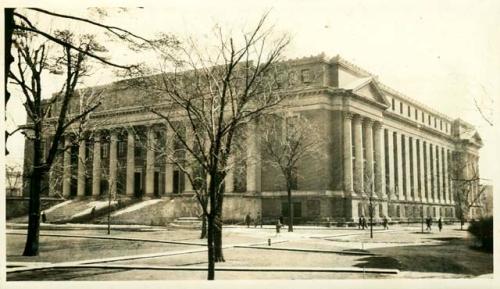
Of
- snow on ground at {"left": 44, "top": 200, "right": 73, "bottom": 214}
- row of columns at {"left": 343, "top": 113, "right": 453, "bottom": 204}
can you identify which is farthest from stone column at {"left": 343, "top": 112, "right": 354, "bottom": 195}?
snow on ground at {"left": 44, "top": 200, "right": 73, "bottom": 214}

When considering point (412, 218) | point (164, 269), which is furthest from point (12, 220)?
point (412, 218)

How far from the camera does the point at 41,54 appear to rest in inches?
575

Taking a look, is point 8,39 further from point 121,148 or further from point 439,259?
point 439,259

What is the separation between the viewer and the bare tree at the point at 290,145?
27047 mm

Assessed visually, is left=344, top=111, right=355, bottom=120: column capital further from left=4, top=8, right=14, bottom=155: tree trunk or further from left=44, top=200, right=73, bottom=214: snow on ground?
left=4, top=8, right=14, bottom=155: tree trunk

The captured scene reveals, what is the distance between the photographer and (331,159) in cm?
3281

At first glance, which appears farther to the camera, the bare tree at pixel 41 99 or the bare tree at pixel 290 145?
the bare tree at pixel 290 145

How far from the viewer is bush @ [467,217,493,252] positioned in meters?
14.3

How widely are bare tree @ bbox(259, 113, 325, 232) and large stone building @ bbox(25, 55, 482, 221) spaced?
2.80ft

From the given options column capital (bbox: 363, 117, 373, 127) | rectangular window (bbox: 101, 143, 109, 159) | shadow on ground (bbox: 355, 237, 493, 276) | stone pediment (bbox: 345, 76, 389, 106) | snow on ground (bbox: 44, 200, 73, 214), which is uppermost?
stone pediment (bbox: 345, 76, 389, 106)

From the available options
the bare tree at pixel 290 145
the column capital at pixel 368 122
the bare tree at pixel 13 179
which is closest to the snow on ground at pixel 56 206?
the bare tree at pixel 13 179

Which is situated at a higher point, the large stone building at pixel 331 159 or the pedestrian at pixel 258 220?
the large stone building at pixel 331 159

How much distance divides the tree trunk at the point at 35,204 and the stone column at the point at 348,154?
71.1 ft

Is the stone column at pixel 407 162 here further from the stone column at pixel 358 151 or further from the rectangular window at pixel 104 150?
the rectangular window at pixel 104 150
